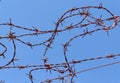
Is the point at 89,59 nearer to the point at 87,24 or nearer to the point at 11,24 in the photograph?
the point at 87,24

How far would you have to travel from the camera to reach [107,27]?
3.84 metres

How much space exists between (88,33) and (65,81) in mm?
594

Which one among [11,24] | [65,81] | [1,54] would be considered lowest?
[65,81]

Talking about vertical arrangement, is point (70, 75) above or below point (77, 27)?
below

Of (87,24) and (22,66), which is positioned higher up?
(87,24)

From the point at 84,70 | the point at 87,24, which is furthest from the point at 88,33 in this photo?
the point at 84,70

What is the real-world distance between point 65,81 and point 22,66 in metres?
0.45

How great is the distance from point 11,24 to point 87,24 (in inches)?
27.3

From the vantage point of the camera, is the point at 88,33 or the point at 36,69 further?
the point at 36,69

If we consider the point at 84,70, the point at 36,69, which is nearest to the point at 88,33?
the point at 84,70

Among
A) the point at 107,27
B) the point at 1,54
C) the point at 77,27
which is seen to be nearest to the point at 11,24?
the point at 1,54

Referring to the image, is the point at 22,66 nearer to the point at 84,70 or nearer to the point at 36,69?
the point at 36,69

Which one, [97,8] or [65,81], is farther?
[65,81]

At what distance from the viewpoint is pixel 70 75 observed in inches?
166
